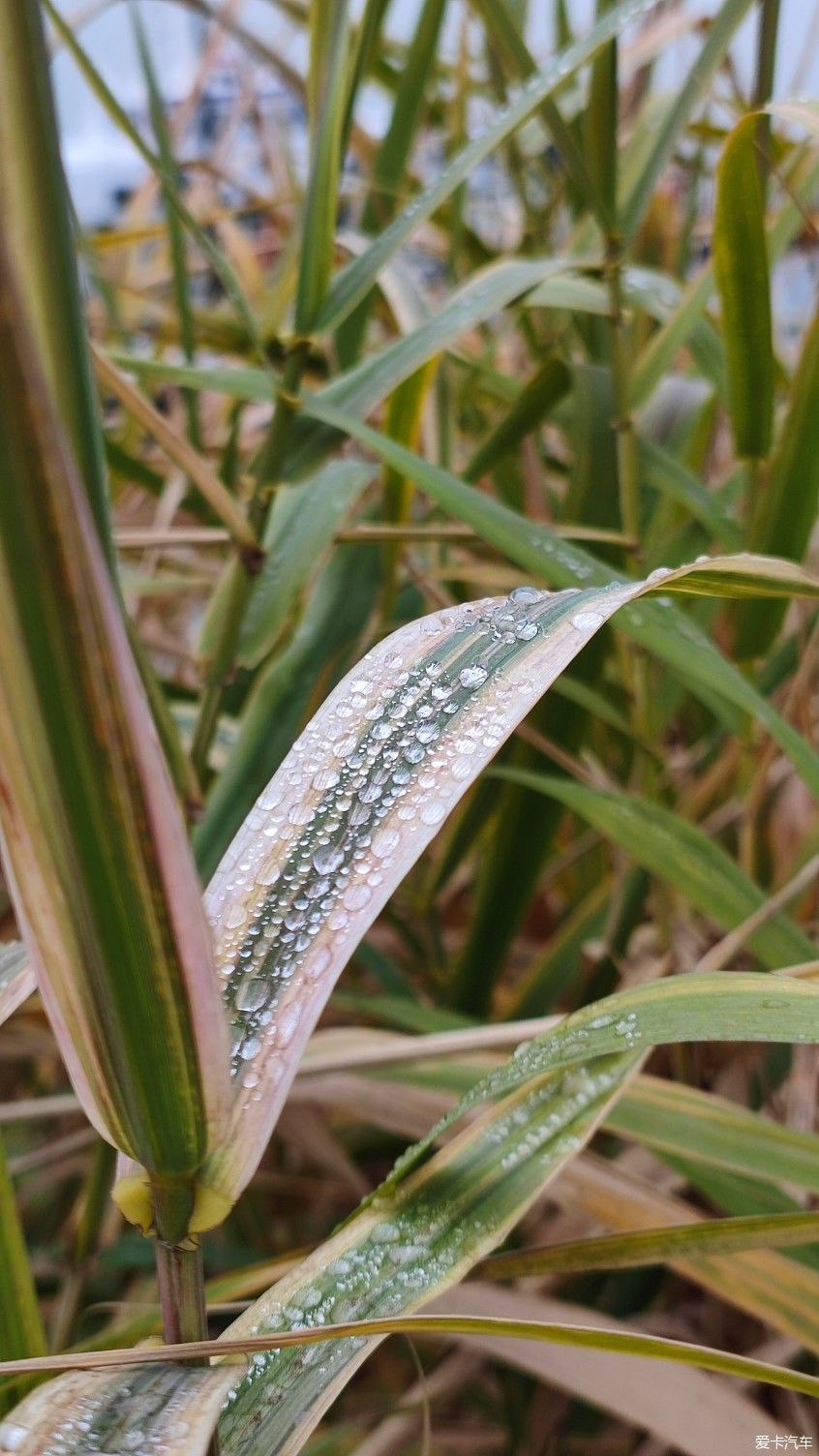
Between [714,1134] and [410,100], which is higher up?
[410,100]

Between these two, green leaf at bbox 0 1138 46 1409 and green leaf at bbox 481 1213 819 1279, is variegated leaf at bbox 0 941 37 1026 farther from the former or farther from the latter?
green leaf at bbox 481 1213 819 1279

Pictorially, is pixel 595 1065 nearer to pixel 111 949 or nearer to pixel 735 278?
pixel 111 949

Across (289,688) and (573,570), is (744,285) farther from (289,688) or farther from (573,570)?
(289,688)

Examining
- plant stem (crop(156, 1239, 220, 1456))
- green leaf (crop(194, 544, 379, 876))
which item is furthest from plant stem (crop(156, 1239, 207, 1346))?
green leaf (crop(194, 544, 379, 876))

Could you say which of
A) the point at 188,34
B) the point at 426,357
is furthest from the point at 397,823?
the point at 188,34

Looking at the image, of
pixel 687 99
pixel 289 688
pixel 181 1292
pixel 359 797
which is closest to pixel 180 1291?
pixel 181 1292

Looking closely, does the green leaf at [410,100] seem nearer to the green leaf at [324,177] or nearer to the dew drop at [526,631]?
the green leaf at [324,177]
